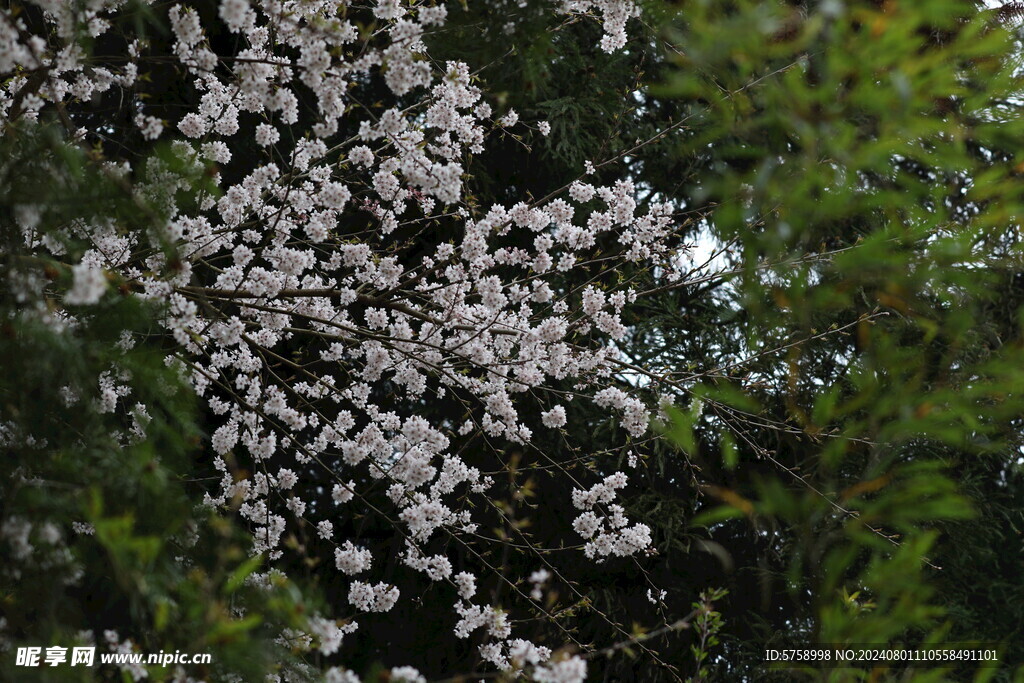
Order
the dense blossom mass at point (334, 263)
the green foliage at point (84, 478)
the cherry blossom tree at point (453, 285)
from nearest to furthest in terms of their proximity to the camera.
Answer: the cherry blossom tree at point (453, 285) → the green foliage at point (84, 478) → the dense blossom mass at point (334, 263)

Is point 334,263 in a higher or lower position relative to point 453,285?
higher

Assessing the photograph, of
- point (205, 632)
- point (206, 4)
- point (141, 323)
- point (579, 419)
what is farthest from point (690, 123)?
point (205, 632)

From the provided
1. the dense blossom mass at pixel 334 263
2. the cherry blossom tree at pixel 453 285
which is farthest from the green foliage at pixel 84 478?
the dense blossom mass at pixel 334 263

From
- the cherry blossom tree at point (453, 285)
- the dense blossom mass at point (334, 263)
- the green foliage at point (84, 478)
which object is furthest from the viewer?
the dense blossom mass at point (334, 263)

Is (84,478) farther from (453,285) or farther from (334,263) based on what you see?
(453,285)

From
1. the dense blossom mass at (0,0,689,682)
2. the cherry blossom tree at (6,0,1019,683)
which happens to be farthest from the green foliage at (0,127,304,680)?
the dense blossom mass at (0,0,689,682)

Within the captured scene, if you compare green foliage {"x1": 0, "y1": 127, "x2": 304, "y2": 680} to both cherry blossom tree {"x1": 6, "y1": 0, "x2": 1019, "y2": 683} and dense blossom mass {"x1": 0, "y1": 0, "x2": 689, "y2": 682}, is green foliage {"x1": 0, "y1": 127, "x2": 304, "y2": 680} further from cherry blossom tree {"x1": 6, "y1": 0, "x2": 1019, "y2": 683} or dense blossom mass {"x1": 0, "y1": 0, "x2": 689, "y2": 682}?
dense blossom mass {"x1": 0, "y1": 0, "x2": 689, "y2": 682}

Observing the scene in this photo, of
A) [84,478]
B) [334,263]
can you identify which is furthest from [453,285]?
[84,478]

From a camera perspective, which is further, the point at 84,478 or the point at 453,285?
the point at 453,285

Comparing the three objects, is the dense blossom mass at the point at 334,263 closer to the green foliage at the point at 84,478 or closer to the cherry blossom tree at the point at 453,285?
the cherry blossom tree at the point at 453,285

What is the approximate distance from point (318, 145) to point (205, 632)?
2.09 metres

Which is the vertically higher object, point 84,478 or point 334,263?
point 334,263

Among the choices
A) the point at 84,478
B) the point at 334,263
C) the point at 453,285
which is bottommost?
the point at 84,478

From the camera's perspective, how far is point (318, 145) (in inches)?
129
